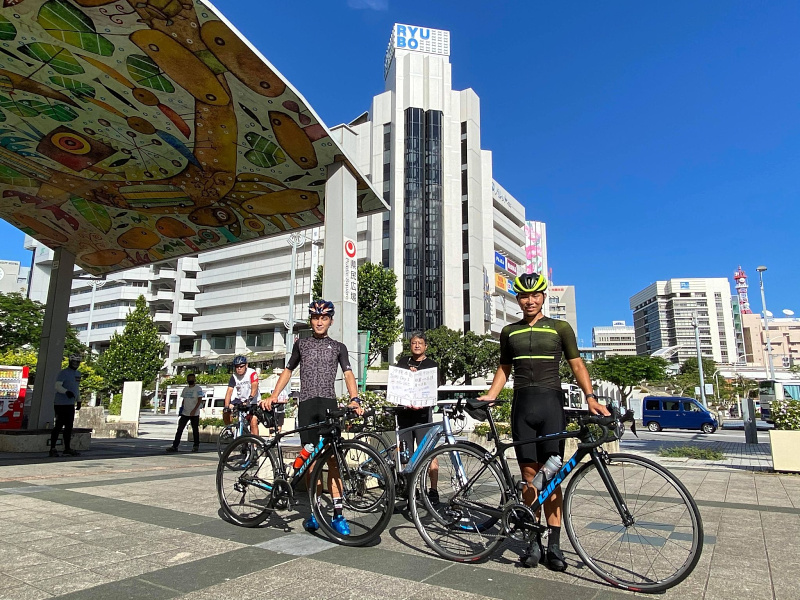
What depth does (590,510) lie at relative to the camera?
3184 mm

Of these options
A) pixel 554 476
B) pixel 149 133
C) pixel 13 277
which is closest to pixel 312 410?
pixel 554 476

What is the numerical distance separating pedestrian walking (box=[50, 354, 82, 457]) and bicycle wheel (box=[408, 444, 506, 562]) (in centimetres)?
829

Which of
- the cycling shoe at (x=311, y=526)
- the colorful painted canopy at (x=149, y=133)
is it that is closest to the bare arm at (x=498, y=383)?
the cycling shoe at (x=311, y=526)

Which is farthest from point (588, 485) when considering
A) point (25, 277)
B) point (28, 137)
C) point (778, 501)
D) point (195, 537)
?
point (25, 277)

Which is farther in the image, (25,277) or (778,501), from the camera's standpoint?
(25,277)

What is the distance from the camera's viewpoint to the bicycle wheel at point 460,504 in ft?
11.3

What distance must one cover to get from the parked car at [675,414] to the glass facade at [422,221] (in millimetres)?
30643

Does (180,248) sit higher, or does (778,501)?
(180,248)

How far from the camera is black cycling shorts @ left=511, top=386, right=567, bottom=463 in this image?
134 inches

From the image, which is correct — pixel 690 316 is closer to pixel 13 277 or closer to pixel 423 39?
pixel 423 39

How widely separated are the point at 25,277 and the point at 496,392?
405ft

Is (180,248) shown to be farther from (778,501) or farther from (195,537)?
(778,501)

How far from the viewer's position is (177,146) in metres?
8.73

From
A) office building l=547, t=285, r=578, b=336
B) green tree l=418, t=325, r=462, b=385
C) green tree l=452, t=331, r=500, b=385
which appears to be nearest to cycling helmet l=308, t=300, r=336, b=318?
green tree l=418, t=325, r=462, b=385
